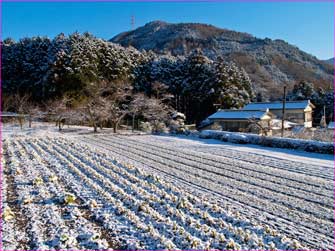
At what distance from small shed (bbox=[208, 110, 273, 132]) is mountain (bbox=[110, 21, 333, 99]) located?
20.0 metres

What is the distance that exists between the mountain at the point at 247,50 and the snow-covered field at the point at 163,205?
38.8m

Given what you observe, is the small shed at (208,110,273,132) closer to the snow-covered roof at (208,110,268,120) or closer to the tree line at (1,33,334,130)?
the snow-covered roof at (208,110,268,120)

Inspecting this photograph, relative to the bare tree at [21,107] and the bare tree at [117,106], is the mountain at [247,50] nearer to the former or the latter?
the bare tree at [117,106]

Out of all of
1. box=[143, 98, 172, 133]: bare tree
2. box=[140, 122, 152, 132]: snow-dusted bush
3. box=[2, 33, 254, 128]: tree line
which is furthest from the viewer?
box=[2, 33, 254, 128]: tree line

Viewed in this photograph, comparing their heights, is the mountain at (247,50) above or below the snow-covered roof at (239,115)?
above

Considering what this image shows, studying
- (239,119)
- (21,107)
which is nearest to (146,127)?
(239,119)

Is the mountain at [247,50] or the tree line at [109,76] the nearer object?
the tree line at [109,76]

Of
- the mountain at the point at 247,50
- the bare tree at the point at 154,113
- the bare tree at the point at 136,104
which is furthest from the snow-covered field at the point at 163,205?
the mountain at the point at 247,50

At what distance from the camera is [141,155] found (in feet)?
40.4

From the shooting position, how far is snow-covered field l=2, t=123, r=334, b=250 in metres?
4.45

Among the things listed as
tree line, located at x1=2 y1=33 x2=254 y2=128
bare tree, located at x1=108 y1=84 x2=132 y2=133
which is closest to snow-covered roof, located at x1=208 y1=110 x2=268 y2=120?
tree line, located at x1=2 y1=33 x2=254 y2=128

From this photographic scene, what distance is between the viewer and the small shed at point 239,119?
24881 millimetres

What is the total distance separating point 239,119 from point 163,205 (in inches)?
822

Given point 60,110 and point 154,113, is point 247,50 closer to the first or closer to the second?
point 154,113
